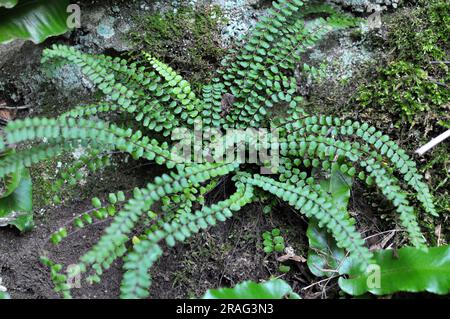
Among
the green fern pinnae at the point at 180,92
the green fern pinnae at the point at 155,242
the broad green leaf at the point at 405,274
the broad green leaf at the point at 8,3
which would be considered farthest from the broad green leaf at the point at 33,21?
the broad green leaf at the point at 405,274

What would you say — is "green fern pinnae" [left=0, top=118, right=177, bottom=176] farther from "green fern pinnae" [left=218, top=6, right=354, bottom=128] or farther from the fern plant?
"green fern pinnae" [left=218, top=6, right=354, bottom=128]

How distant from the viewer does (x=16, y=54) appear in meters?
3.67

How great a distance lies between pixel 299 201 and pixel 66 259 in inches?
59.2

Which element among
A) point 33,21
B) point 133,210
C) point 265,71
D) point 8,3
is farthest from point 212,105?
point 8,3

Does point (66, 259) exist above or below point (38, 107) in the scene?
below

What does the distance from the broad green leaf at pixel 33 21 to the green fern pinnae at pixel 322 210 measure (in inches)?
68.0

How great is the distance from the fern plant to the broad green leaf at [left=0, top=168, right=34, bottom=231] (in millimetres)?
275

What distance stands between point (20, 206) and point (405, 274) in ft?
7.92

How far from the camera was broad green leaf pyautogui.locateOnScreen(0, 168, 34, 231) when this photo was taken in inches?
120

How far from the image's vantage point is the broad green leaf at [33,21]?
10.6 ft

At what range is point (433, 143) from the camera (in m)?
3.07

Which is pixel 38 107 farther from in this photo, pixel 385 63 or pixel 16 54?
pixel 385 63

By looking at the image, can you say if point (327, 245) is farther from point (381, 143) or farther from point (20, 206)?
point (20, 206)
